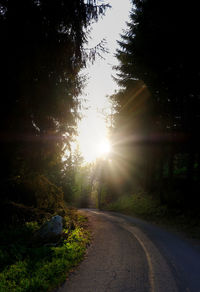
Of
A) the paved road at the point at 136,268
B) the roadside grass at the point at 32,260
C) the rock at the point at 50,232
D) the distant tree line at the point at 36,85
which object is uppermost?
the distant tree line at the point at 36,85

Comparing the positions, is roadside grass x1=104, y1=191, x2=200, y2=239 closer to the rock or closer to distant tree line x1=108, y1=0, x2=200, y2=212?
distant tree line x1=108, y1=0, x2=200, y2=212

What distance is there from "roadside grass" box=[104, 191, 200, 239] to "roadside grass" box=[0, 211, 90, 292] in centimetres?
698

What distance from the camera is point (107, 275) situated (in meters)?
5.03

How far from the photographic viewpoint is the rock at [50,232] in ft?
21.9

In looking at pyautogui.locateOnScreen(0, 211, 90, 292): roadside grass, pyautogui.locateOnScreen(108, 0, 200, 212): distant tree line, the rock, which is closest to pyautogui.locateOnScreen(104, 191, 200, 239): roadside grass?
pyautogui.locateOnScreen(108, 0, 200, 212): distant tree line

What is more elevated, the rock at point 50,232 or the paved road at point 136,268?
the rock at point 50,232

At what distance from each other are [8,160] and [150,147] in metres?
13.3

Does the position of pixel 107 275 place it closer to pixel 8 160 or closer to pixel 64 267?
pixel 64 267

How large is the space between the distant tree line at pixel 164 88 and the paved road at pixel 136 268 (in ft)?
24.4

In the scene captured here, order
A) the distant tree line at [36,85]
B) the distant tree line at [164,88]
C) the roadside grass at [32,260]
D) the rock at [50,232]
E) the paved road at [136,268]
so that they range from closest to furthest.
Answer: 1. the roadside grass at [32,260]
2. the paved road at [136,268]
3. the distant tree line at [36,85]
4. the rock at [50,232]
5. the distant tree line at [164,88]

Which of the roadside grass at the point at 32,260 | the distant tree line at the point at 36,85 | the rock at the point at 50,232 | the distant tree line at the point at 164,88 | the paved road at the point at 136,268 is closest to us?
the roadside grass at the point at 32,260

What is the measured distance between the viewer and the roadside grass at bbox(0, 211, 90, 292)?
421 cm

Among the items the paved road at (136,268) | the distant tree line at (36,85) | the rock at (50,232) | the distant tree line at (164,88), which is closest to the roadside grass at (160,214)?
the distant tree line at (164,88)

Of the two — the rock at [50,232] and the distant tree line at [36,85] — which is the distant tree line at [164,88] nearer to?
the distant tree line at [36,85]
